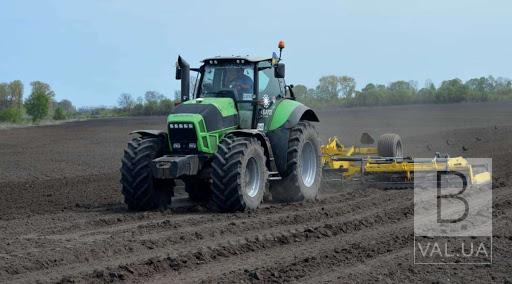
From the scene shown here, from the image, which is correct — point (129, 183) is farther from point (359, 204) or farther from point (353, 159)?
point (353, 159)

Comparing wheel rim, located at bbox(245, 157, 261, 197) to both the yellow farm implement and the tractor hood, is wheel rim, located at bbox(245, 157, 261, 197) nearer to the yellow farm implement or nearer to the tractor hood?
the tractor hood

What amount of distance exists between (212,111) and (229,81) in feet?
3.29

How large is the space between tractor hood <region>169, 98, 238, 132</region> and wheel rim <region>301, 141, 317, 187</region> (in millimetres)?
1698

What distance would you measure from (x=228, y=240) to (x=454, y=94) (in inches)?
1880

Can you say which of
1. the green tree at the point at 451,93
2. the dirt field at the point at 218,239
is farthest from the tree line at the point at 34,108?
the dirt field at the point at 218,239

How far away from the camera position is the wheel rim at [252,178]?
11617 mm

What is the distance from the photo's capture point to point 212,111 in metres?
11.7

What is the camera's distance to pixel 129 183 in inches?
447

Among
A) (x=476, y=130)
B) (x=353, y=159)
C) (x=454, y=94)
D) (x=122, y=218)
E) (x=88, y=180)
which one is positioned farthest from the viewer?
(x=454, y=94)

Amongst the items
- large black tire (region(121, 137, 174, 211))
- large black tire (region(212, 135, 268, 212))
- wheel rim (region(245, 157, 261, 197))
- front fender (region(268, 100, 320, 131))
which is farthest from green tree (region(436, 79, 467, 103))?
large black tire (region(121, 137, 174, 211))

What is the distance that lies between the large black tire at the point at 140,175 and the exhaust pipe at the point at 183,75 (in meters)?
1.28

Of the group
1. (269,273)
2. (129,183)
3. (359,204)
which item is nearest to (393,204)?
(359,204)

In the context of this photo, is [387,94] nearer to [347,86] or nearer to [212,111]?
[347,86]

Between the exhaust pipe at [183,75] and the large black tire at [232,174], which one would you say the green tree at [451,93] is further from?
the large black tire at [232,174]
